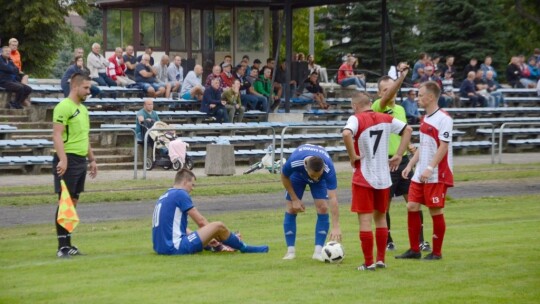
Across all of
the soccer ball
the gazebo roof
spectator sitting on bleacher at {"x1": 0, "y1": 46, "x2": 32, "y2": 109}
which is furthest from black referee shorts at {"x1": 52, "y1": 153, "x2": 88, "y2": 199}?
the gazebo roof

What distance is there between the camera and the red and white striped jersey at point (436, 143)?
41.4 ft

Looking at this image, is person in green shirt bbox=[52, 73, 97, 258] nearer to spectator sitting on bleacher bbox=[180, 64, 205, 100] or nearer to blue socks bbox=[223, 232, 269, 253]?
blue socks bbox=[223, 232, 269, 253]

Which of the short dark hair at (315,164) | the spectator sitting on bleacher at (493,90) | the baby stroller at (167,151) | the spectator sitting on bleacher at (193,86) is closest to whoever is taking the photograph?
the short dark hair at (315,164)

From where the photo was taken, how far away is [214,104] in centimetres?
3016

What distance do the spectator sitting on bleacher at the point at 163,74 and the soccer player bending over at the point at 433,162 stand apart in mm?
19256

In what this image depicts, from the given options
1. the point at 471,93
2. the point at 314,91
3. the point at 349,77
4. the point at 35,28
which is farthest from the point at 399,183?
the point at 35,28

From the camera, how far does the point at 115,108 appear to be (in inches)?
1196

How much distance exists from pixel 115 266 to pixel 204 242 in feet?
3.93

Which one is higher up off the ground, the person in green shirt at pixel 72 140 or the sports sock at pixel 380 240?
the person in green shirt at pixel 72 140

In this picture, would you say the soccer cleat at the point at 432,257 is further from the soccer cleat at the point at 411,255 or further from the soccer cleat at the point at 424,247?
the soccer cleat at the point at 424,247

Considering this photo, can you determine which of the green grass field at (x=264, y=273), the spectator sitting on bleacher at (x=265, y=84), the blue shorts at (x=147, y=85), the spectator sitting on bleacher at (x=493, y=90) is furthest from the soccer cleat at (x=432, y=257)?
the spectator sitting on bleacher at (x=493, y=90)

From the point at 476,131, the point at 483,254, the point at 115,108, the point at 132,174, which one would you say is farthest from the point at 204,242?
the point at 476,131

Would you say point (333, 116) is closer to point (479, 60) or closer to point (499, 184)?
point (499, 184)

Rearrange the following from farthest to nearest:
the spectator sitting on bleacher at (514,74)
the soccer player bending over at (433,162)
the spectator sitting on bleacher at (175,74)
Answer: the spectator sitting on bleacher at (514,74), the spectator sitting on bleacher at (175,74), the soccer player bending over at (433,162)
